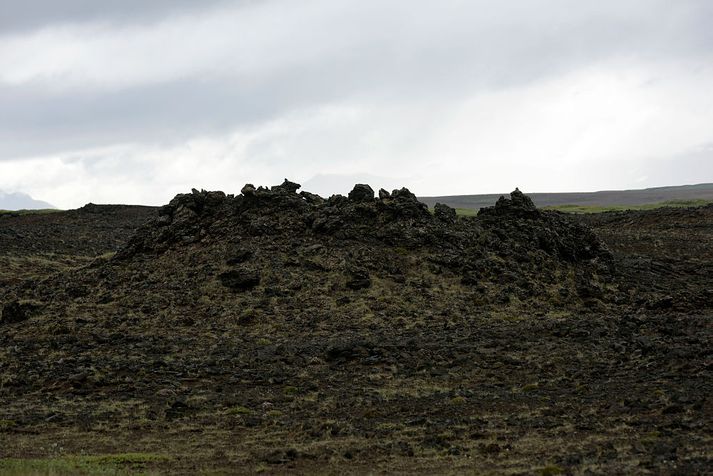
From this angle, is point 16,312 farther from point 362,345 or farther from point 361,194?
point 361,194

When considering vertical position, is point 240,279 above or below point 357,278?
above

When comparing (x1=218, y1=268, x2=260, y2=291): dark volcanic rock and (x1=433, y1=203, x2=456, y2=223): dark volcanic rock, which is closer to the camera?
(x1=218, y1=268, x2=260, y2=291): dark volcanic rock

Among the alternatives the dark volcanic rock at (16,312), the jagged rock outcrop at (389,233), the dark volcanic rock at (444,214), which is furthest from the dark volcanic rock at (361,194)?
the dark volcanic rock at (16,312)

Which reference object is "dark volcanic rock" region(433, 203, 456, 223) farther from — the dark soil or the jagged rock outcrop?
Result: the dark soil

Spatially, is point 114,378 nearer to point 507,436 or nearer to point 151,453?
point 151,453

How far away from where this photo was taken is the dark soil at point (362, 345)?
67.2 feet

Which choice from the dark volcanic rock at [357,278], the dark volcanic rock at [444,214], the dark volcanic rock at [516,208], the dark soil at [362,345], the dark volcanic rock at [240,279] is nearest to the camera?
the dark soil at [362,345]

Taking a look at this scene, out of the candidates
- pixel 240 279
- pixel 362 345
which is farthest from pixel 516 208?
pixel 362 345

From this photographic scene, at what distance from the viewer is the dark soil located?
67.2 ft

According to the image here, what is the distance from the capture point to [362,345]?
31.6m

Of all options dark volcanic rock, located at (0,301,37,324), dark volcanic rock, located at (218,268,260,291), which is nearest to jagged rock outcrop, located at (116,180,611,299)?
dark volcanic rock, located at (218,268,260,291)

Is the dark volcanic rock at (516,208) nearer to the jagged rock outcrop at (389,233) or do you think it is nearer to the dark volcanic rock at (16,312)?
the jagged rock outcrop at (389,233)

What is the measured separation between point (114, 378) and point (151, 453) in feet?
29.3

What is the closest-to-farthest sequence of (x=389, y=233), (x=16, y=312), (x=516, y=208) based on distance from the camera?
1. (x=16, y=312)
2. (x=389, y=233)
3. (x=516, y=208)
